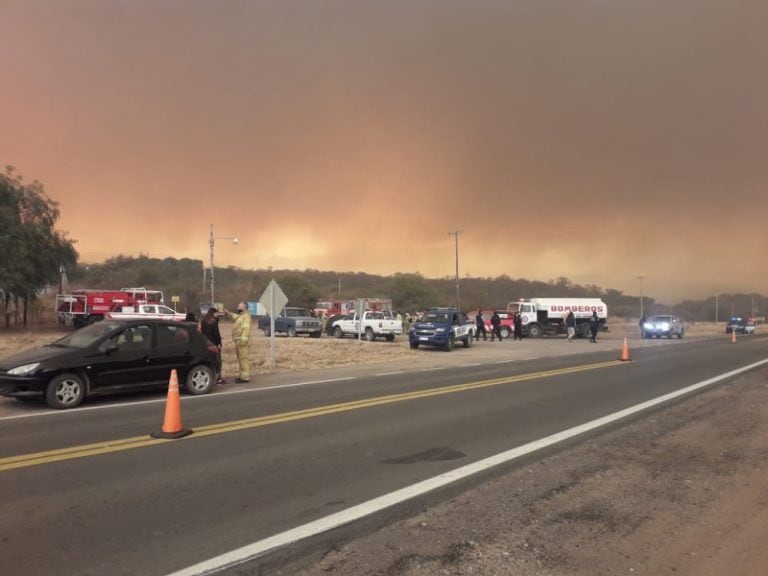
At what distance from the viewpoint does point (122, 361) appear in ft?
35.7

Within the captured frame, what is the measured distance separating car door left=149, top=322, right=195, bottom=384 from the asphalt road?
634 millimetres

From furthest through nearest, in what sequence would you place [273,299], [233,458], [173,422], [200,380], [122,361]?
[273,299] < [200,380] < [122,361] < [173,422] < [233,458]

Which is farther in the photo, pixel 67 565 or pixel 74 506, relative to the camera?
pixel 74 506

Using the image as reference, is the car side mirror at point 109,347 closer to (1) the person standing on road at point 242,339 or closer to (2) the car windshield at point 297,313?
(1) the person standing on road at point 242,339

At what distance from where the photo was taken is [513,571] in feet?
12.7

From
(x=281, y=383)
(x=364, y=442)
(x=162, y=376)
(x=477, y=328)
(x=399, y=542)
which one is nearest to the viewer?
(x=399, y=542)

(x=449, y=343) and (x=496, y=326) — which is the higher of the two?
(x=496, y=326)

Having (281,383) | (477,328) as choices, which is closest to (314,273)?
(477,328)

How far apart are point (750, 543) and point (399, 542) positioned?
2.68 metres

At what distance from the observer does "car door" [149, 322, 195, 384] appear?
11.4 meters

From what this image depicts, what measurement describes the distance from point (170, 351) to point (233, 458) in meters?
5.66

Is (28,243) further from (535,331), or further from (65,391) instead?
(535,331)

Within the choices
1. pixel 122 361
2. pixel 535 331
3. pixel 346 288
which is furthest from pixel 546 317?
pixel 346 288

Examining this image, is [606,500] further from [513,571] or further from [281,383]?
[281,383]
